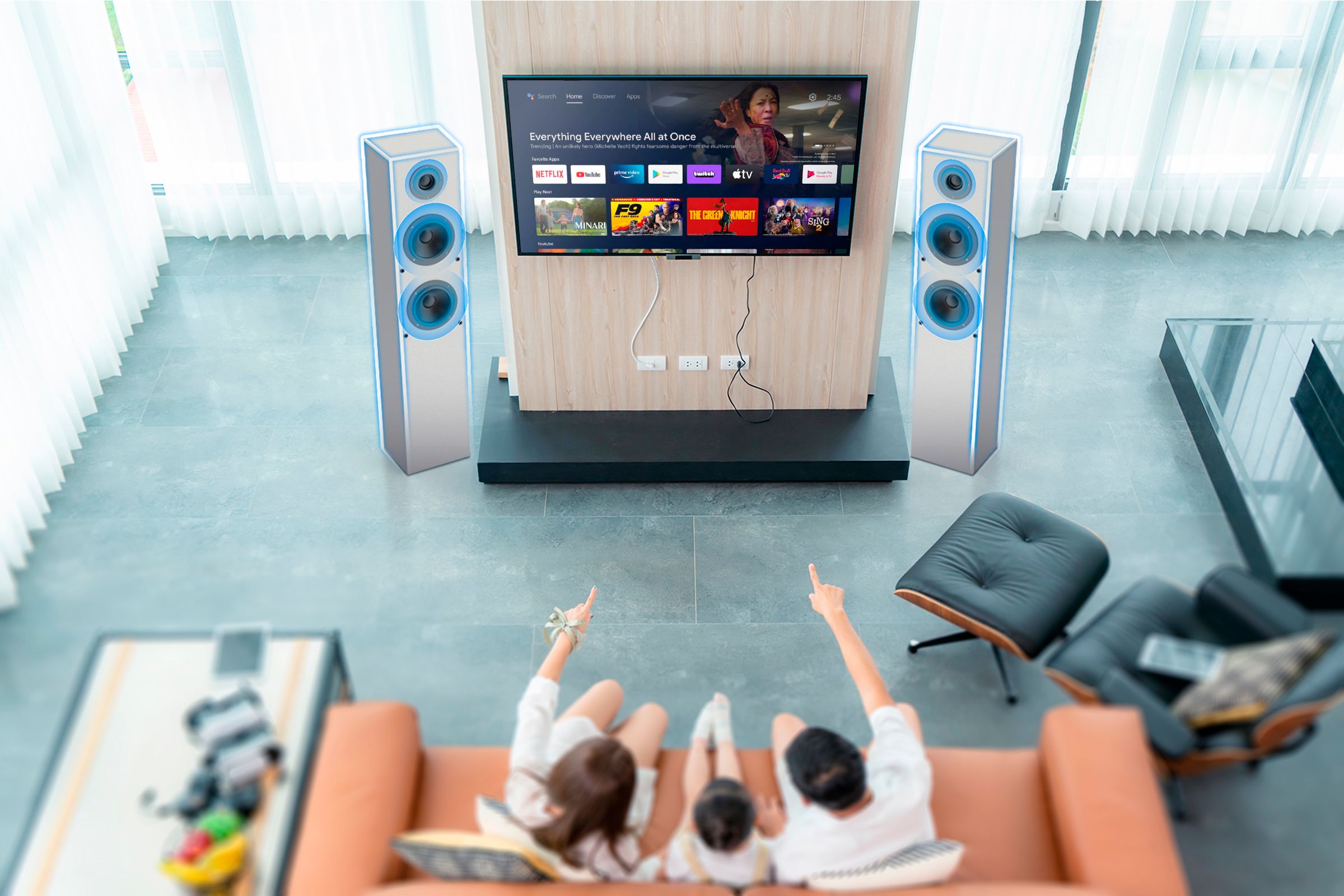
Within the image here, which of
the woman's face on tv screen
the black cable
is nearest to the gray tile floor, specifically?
the black cable

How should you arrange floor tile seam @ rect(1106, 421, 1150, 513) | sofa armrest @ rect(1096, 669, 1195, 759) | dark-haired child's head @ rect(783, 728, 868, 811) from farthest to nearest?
floor tile seam @ rect(1106, 421, 1150, 513)
dark-haired child's head @ rect(783, 728, 868, 811)
sofa armrest @ rect(1096, 669, 1195, 759)

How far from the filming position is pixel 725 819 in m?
2.27

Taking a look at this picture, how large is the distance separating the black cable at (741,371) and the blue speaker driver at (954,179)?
730 millimetres

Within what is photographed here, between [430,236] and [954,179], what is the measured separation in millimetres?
1891

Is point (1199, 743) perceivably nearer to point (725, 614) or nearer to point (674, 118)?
point (725, 614)

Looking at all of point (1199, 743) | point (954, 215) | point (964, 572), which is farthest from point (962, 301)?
point (1199, 743)

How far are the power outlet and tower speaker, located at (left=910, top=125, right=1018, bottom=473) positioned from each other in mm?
823

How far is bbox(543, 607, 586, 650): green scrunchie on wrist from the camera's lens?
122 inches

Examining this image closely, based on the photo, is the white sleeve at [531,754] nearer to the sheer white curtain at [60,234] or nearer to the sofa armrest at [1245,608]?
the sheer white curtain at [60,234]

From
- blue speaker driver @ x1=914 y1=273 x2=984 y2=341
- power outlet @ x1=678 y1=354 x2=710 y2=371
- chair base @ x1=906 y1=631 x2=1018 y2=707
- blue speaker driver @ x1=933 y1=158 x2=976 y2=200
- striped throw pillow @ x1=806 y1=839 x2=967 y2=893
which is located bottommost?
chair base @ x1=906 y1=631 x2=1018 y2=707

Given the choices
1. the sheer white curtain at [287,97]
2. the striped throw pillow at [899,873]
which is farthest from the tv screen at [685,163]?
the striped throw pillow at [899,873]

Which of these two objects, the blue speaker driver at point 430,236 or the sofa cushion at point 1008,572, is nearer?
the sofa cushion at point 1008,572

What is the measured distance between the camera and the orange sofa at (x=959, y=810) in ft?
6.84

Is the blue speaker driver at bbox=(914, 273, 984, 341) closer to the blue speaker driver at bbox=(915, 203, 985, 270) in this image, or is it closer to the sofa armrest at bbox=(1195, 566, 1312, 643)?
the blue speaker driver at bbox=(915, 203, 985, 270)
